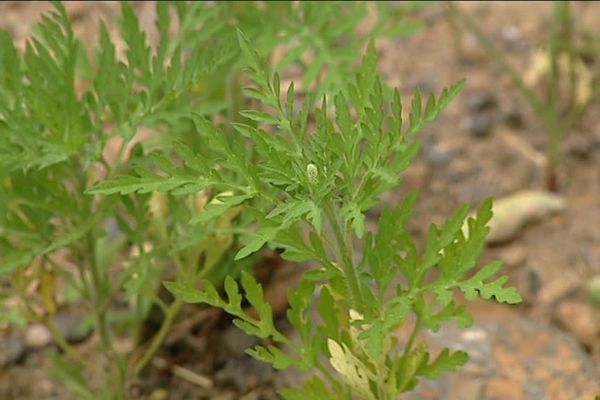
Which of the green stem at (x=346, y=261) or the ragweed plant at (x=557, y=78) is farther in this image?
the ragweed plant at (x=557, y=78)

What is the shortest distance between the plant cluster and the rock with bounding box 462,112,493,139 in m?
0.56

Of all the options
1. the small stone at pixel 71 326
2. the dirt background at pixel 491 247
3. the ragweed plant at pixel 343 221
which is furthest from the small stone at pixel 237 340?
the ragweed plant at pixel 343 221

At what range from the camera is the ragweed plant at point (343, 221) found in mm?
1283

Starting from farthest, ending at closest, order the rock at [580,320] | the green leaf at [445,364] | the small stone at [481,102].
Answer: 1. the small stone at [481,102]
2. the rock at [580,320]
3. the green leaf at [445,364]

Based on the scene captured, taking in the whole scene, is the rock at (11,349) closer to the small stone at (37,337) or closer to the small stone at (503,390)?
the small stone at (37,337)

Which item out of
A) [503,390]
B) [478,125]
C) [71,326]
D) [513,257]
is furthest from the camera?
[478,125]

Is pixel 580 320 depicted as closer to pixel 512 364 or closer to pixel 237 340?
pixel 512 364

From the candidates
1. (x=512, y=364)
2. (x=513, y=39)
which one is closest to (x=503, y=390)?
(x=512, y=364)

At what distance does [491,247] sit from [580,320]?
0.30 meters

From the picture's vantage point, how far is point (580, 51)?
8.68 ft

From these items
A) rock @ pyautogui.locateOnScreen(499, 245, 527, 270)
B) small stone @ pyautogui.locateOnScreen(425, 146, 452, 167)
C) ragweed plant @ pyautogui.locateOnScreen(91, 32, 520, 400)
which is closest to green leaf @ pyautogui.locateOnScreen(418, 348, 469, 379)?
ragweed plant @ pyautogui.locateOnScreen(91, 32, 520, 400)

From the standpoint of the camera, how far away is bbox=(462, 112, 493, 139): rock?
2.57 metres

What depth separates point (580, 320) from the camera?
6.93 ft

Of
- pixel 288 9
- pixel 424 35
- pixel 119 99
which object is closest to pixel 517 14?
pixel 424 35
